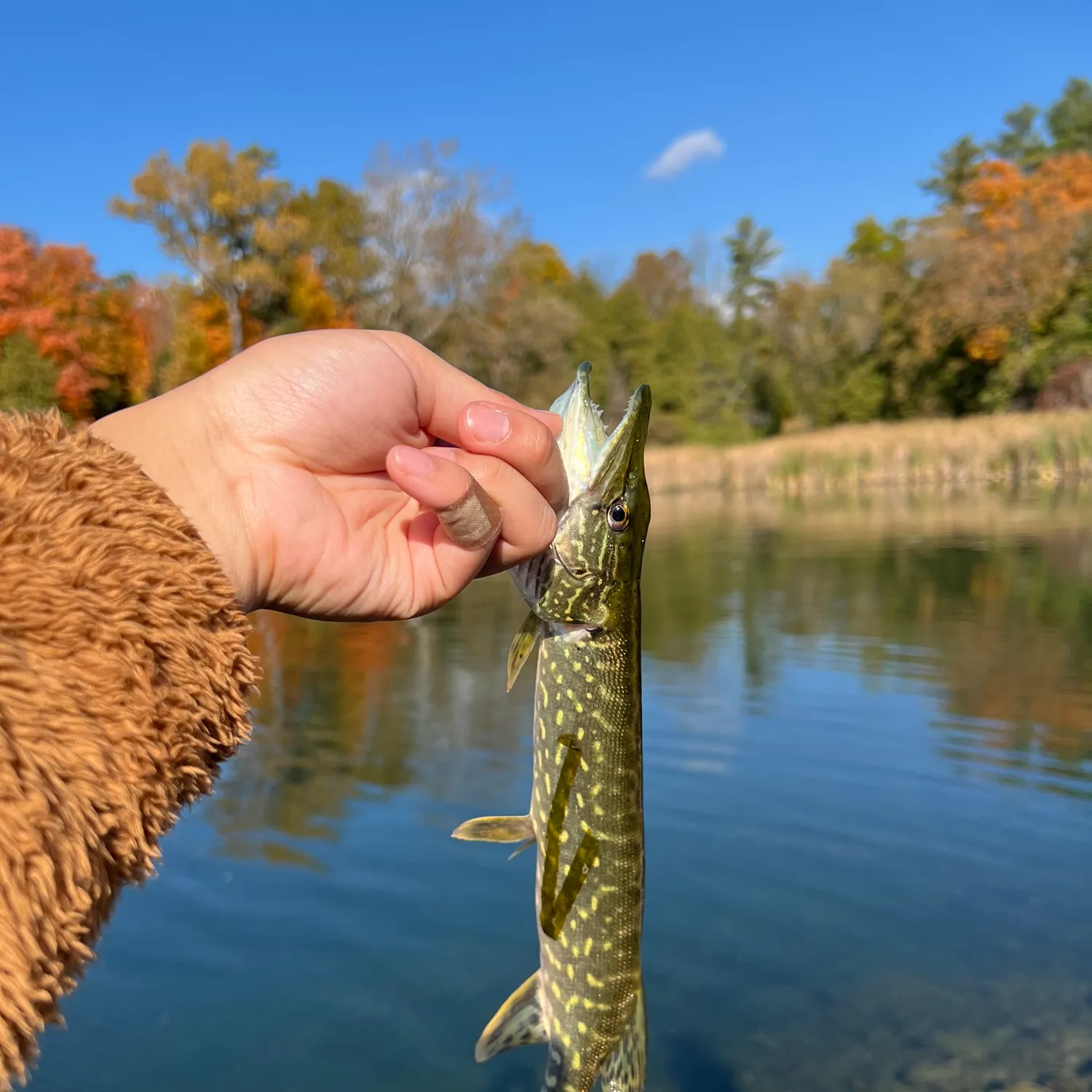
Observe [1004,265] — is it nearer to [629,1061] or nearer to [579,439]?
[579,439]

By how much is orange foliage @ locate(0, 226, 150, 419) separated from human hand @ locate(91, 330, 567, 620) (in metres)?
33.0

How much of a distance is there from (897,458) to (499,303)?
1777 centimetres

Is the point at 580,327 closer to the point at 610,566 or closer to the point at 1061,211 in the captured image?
the point at 1061,211

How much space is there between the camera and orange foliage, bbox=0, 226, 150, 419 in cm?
3244

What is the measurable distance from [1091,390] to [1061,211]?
7583 millimetres

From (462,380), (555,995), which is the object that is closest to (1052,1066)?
(555,995)

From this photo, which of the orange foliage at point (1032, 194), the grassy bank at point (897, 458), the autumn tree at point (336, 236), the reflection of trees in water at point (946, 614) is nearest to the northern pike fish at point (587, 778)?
the reflection of trees in water at point (946, 614)

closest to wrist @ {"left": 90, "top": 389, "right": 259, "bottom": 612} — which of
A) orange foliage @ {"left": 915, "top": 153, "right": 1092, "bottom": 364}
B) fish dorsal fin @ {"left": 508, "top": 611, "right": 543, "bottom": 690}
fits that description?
fish dorsal fin @ {"left": 508, "top": 611, "right": 543, "bottom": 690}

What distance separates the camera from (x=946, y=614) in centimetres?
1080

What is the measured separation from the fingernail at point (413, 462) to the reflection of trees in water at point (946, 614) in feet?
17.0

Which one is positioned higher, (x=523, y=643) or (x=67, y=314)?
(x=67, y=314)

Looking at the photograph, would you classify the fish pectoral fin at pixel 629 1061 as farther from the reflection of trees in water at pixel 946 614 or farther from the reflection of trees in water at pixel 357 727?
the reflection of trees in water at pixel 946 614

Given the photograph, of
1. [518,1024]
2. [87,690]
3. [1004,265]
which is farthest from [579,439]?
[1004,265]

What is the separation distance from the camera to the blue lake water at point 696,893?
3615 millimetres
